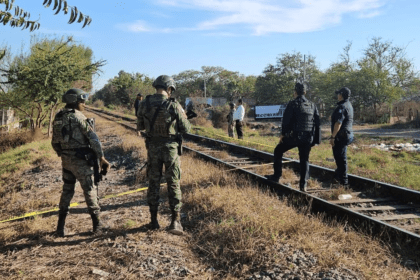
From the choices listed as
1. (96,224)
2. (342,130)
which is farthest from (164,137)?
(342,130)

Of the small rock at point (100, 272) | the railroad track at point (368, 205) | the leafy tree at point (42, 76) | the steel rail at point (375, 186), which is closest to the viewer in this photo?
the small rock at point (100, 272)

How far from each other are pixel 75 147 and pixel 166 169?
120 cm

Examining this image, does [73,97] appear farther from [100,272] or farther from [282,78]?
[282,78]

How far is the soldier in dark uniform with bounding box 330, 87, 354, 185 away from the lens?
21.2 ft

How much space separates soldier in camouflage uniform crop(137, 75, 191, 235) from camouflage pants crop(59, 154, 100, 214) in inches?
29.7

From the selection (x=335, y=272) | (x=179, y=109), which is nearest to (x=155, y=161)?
(x=179, y=109)

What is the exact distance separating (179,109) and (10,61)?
1551cm

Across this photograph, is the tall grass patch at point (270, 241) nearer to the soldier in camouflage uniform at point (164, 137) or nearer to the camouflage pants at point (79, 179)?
the soldier in camouflage uniform at point (164, 137)

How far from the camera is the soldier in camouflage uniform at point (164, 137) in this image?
4.40 m

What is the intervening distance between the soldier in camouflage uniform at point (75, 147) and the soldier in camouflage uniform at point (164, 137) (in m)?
0.68

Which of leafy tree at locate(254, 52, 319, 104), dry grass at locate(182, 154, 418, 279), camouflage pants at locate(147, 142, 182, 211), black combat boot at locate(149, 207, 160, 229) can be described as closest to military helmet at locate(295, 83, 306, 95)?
dry grass at locate(182, 154, 418, 279)

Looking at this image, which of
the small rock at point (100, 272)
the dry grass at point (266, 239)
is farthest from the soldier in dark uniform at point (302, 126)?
the small rock at point (100, 272)

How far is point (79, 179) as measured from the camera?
4426mm

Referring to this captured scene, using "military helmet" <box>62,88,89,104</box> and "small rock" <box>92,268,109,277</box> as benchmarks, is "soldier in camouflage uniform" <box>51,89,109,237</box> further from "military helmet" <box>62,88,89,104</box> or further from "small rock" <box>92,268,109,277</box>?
"small rock" <box>92,268,109,277</box>
